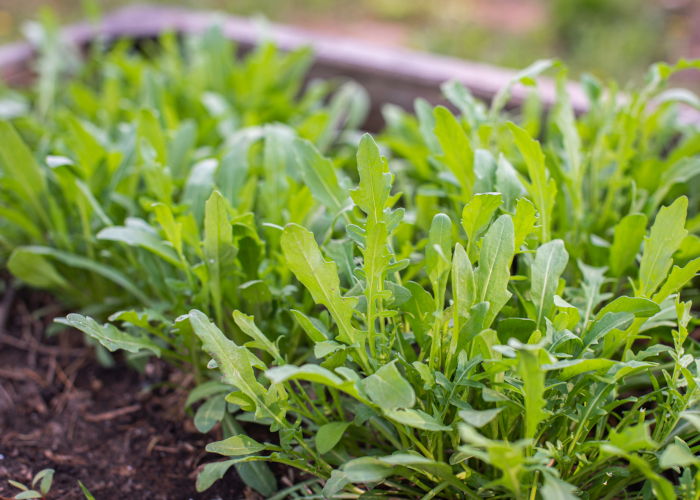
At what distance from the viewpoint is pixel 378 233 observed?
73 centimetres

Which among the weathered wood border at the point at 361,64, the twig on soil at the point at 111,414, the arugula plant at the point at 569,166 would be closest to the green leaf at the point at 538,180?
the arugula plant at the point at 569,166

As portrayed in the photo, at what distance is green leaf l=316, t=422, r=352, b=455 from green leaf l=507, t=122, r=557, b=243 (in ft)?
1.61

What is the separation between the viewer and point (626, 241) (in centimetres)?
103

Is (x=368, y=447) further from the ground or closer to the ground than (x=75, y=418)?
further from the ground

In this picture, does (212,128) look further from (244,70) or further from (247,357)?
(247,357)

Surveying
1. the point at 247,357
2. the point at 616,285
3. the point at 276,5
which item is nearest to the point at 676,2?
the point at 276,5

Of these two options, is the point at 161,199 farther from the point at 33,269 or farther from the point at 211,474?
the point at 211,474

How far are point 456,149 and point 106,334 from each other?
2.34 ft

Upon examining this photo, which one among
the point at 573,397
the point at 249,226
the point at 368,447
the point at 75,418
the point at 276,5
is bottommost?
the point at 75,418

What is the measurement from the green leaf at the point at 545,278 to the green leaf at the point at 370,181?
10.8 inches

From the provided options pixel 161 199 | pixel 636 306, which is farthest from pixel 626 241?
pixel 161 199

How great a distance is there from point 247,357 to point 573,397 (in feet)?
1.67

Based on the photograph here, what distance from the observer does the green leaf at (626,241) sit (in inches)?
39.3

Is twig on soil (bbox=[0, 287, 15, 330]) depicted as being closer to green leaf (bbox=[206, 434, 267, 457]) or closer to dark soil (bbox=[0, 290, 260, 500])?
dark soil (bbox=[0, 290, 260, 500])
